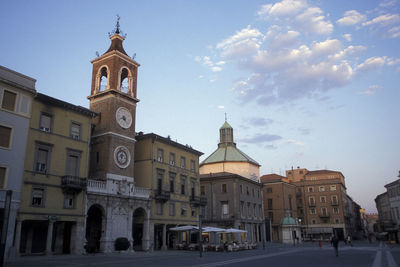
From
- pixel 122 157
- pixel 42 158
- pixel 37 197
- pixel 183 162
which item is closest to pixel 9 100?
pixel 42 158

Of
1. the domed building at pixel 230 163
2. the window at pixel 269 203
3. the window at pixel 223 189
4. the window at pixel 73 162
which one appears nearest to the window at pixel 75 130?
the window at pixel 73 162

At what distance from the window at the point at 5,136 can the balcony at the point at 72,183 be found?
19.4 ft

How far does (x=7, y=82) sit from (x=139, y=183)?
793 inches

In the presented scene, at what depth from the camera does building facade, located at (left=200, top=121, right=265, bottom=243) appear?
5866 centimetres

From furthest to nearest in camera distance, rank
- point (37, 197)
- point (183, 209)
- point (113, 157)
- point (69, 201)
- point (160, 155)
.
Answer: point (183, 209)
point (160, 155)
point (113, 157)
point (69, 201)
point (37, 197)

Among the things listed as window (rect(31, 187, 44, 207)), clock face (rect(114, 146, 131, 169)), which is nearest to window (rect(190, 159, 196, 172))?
clock face (rect(114, 146, 131, 169))

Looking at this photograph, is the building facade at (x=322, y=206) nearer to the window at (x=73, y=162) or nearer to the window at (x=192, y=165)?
the window at (x=192, y=165)

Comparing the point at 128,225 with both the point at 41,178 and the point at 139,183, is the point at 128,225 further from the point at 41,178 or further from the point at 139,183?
the point at 41,178

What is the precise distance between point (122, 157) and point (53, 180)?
903 centimetres

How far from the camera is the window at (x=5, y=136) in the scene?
86.5ft

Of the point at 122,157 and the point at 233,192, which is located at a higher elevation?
the point at 122,157

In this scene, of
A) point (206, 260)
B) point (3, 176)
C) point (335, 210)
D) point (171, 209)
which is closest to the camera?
point (3, 176)

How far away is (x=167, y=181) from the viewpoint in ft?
146

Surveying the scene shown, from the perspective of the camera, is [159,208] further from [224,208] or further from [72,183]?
[224,208]
